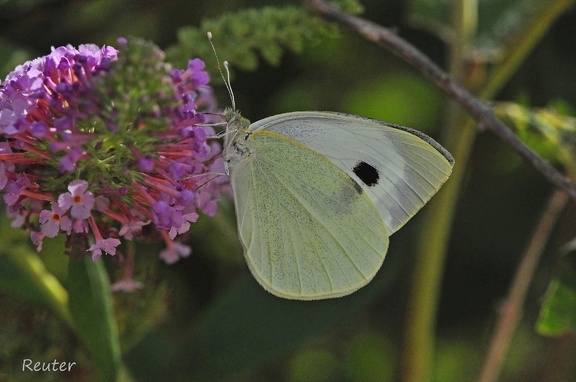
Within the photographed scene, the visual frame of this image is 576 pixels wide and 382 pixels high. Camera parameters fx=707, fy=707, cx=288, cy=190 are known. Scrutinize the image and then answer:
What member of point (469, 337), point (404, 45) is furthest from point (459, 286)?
point (404, 45)

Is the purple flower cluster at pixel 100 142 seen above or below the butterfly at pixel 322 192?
below

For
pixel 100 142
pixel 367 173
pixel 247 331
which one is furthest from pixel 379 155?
pixel 100 142

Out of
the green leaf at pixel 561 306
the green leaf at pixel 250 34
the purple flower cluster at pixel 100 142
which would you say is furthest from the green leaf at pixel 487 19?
the purple flower cluster at pixel 100 142

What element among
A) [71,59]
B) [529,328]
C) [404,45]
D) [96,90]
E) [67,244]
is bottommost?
[67,244]

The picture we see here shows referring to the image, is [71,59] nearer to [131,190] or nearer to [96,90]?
[96,90]

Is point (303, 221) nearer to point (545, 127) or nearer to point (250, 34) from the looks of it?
point (250, 34)

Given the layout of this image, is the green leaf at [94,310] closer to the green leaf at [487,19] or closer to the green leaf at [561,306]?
the green leaf at [561,306]

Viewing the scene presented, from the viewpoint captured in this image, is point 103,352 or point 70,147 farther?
point 103,352
